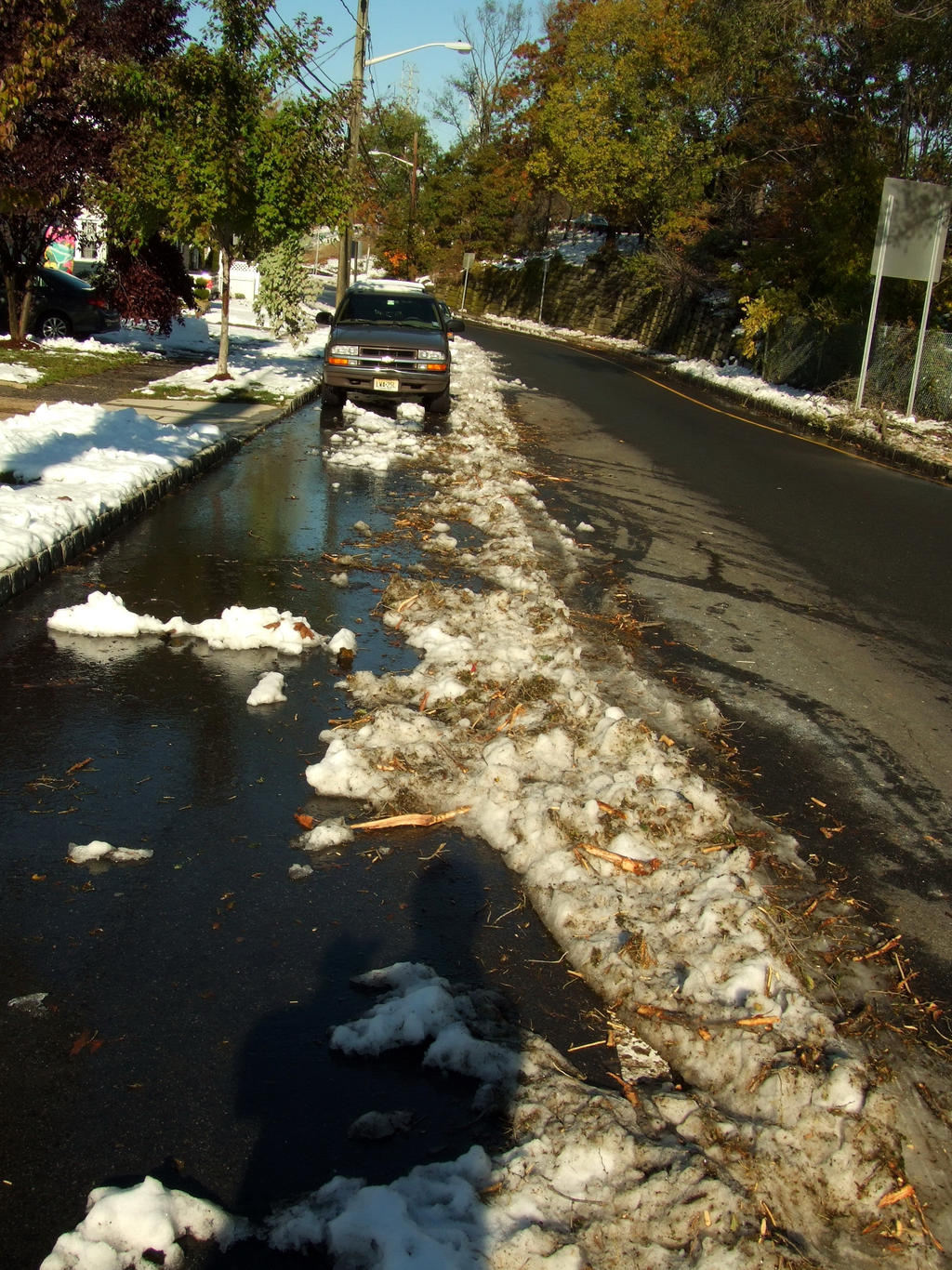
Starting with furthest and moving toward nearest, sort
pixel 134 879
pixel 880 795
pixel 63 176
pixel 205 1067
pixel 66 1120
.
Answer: pixel 63 176 < pixel 880 795 < pixel 134 879 < pixel 205 1067 < pixel 66 1120

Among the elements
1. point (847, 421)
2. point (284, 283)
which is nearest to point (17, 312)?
point (284, 283)

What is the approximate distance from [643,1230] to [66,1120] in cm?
139

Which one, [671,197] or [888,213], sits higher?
[671,197]

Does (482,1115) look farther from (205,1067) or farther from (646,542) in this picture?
(646,542)

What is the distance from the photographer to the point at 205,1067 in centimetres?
304

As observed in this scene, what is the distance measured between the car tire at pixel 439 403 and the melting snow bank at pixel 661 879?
9.19 meters

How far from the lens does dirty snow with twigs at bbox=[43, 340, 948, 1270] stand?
2537 millimetres

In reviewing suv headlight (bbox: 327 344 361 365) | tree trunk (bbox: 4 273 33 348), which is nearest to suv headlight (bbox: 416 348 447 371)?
suv headlight (bbox: 327 344 361 365)

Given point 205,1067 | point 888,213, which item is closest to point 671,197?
point 888,213

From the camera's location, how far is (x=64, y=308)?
2330 centimetres

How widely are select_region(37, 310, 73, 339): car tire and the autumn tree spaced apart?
49.9 inches

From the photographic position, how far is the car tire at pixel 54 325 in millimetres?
23219

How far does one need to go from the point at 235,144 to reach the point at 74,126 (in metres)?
4.52

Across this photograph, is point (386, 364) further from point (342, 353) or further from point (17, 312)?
point (17, 312)
